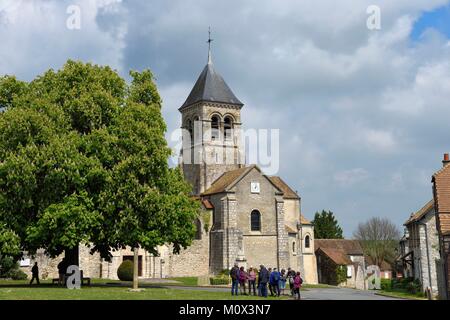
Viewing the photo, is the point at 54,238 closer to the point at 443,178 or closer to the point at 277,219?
the point at 443,178

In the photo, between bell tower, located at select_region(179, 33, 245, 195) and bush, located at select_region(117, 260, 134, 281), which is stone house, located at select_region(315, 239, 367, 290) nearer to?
bell tower, located at select_region(179, 33, 245, 195)

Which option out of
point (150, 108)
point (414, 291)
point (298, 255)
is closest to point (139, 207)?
point (150, 108)

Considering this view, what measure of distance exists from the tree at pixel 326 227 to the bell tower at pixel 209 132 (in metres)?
30.8

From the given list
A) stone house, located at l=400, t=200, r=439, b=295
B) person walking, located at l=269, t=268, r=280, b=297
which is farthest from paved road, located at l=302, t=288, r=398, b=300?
stone house, located at l=400, t=200, r=439, b=295

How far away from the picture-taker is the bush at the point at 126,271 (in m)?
41.7

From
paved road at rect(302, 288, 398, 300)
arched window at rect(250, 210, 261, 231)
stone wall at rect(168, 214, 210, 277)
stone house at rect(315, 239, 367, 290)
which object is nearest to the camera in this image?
paved road at rect(302, 288, 398, 300)

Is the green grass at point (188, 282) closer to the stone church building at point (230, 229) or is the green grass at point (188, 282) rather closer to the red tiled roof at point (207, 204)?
the stone church building at point (230, 229)

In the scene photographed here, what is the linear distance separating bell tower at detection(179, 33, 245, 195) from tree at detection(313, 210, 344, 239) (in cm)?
3077

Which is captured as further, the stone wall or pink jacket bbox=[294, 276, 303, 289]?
the stone wall

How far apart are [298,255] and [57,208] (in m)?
32.3

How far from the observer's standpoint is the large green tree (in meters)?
25.0

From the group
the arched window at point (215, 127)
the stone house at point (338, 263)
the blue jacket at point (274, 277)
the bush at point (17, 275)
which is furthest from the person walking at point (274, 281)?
the stone house at point (338, 263)

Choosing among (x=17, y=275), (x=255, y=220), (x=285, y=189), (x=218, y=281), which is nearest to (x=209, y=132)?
(x=285, y=189)

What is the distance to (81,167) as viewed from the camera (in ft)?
Result: 83.9
